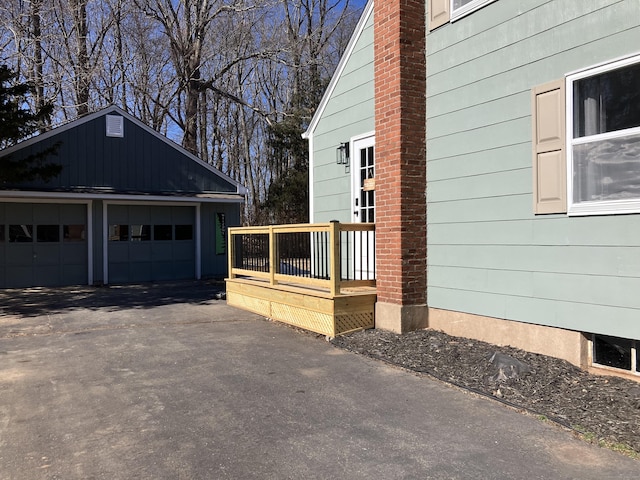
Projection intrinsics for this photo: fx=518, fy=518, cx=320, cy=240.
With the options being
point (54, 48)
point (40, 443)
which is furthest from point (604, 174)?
point (54, 48)

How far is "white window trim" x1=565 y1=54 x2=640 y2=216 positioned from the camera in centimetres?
462

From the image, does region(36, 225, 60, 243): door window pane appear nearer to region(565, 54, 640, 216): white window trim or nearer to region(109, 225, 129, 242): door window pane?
region(109, 225, 129, 242): door window pane

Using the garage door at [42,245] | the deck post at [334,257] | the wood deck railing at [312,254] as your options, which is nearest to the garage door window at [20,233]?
the garage door at [42,245]

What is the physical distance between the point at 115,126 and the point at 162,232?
3334 mm

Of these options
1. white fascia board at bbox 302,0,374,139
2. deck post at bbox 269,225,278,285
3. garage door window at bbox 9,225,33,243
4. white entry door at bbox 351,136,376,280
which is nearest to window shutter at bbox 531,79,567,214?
white entry door at bbox 351,136,376,280

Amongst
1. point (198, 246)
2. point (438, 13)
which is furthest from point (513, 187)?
point (198, 246)

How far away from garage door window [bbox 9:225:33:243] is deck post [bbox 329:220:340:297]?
34.7ft

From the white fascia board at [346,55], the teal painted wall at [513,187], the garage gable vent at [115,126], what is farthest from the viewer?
the garage gable vent at [115,126]

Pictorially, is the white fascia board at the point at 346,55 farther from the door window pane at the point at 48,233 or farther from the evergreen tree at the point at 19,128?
the door window pane at the point at 48,233

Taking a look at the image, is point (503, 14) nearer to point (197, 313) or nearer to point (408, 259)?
point (408, 259)

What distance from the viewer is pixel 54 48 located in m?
23.3

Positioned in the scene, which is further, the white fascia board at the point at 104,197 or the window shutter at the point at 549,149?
the white fascia board at the point at 104,197

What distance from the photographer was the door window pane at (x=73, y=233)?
566 inches

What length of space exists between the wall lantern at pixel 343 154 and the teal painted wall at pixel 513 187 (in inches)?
81.8
